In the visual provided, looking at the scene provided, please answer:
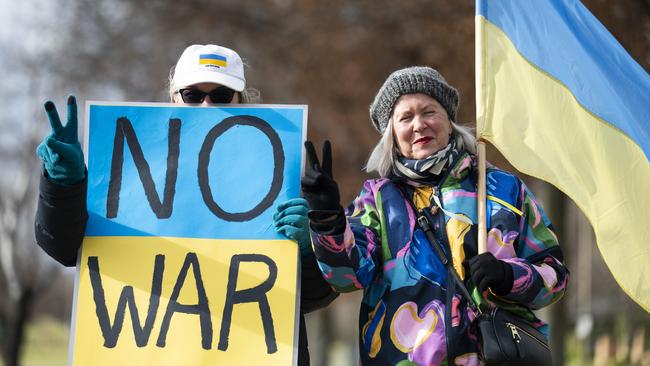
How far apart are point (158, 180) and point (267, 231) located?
1.46 feet

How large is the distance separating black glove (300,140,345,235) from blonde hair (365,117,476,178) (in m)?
0.37

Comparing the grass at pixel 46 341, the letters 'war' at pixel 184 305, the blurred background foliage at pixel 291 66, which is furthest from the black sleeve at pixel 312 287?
the grass at pixel 46 341

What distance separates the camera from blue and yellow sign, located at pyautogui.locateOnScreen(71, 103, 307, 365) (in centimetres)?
377

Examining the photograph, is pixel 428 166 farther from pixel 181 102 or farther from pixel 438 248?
pixel 181 102

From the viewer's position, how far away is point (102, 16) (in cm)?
1560

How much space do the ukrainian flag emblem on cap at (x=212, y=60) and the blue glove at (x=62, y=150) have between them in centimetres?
53

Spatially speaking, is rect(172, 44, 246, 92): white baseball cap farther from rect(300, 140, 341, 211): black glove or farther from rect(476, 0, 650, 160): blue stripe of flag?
rect(476, 0, 650, 160): blue stripe of flag

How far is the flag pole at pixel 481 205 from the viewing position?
364 cm

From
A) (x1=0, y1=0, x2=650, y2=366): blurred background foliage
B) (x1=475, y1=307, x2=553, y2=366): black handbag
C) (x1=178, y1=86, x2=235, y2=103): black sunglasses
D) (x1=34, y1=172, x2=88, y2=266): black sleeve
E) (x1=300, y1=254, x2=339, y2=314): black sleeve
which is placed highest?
(x1=0, y1=0, x2=650, y2=366): blurred background foliage

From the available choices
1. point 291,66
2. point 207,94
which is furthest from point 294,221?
point 291,66

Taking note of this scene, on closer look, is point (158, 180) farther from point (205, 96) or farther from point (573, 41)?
point (573, 41)

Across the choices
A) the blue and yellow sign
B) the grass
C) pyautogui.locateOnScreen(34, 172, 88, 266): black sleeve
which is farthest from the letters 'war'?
→ the grass

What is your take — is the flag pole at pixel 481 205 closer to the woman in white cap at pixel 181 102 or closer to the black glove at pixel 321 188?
the black glove at pixel 321 188

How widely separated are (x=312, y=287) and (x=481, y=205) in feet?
2.23
